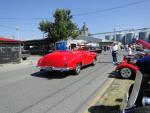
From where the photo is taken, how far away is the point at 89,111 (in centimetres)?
708

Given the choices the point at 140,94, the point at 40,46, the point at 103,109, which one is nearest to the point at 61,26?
the point at 40,46

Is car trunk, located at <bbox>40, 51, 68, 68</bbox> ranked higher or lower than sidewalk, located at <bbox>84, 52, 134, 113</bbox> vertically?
higher

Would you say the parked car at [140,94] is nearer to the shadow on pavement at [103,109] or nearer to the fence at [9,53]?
the shadow on pavement at [103,109]

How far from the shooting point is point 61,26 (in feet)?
149

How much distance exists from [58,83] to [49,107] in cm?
434

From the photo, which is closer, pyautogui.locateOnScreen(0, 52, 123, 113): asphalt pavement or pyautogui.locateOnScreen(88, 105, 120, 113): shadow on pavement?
pyautogui.locateOnScreen(88, 105, 120, 113): shadow on pavement

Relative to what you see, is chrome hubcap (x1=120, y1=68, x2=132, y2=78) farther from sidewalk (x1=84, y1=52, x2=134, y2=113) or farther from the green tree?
the green tree

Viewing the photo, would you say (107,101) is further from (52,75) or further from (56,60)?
(52,75)

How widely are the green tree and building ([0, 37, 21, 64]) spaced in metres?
19.7

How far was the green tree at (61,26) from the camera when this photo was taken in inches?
1814

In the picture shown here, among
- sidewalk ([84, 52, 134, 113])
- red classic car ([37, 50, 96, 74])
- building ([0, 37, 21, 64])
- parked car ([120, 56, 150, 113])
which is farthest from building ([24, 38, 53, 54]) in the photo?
parked car ([120, 56, 150, 113])

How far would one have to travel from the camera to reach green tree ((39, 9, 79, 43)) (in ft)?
151

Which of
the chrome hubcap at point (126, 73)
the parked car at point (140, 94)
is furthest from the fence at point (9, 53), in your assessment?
the parked car at point (140, 94)

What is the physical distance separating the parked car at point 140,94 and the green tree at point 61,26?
4089cm
